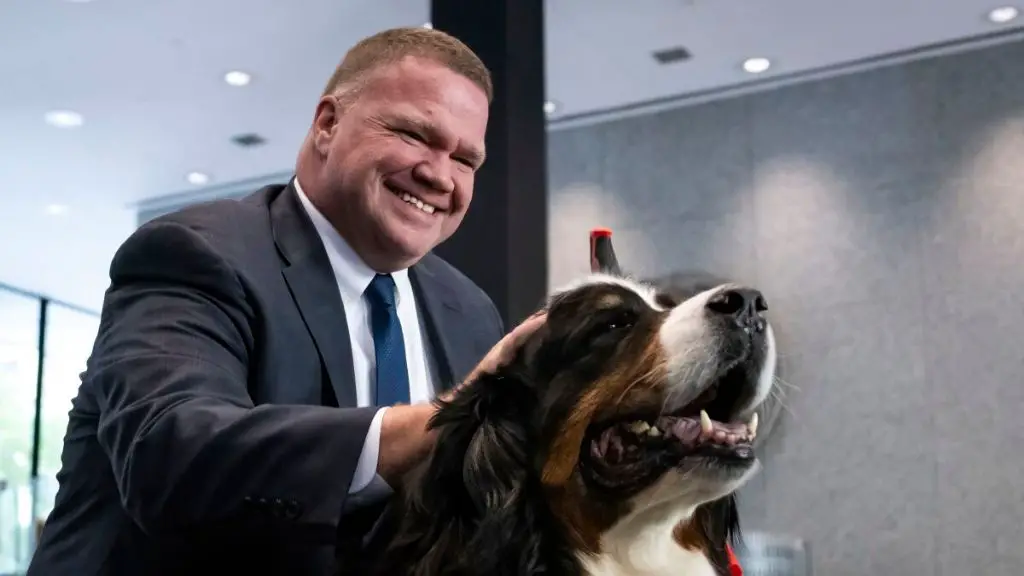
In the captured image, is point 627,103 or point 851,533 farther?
point 627,103

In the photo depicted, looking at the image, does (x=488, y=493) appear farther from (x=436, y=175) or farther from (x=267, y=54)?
(x=267, y=54)

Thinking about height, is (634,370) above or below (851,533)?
A: above

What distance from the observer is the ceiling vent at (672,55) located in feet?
21.0

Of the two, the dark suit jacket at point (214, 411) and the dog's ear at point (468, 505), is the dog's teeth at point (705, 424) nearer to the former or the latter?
the dog's ear at point (468, 505)

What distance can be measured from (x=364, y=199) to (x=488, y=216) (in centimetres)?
232

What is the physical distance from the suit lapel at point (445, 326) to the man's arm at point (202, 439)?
0.64m

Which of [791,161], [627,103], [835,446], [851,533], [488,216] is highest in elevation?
[627,103]

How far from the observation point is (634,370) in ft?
5.31

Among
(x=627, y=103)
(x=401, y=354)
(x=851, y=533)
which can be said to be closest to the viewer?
(x=401, y=354)

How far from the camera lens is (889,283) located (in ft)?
20.4

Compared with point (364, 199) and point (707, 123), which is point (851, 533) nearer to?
point (707, 123)

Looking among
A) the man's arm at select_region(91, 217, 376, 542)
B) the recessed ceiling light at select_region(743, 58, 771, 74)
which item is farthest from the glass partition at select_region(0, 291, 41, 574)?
the man's arm at select_region(91, 217, 376, 542)

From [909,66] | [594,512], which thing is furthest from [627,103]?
[594,512]

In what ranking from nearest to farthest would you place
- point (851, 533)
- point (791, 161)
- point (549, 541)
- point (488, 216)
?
1. point (549, 541)
2. point (488, 216)
3. point (851, 533)
4. point (791, 161)
